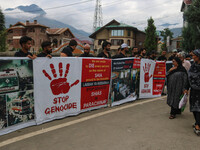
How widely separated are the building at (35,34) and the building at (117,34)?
10.5 m

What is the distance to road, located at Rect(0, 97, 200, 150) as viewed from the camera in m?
3.21

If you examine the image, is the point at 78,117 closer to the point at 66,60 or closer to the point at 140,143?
the point at 66,60

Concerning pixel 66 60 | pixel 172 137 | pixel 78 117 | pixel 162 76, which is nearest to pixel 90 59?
pixel 66 60

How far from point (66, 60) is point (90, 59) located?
774 mm

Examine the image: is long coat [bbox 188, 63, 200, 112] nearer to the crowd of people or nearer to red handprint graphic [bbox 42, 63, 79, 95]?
the crowd of people

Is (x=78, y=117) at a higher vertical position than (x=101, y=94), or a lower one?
lower

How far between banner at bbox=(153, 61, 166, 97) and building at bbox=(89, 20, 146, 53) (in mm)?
43713

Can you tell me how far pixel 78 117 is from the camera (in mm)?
4660

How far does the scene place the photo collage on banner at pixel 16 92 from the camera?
3522 millimetres

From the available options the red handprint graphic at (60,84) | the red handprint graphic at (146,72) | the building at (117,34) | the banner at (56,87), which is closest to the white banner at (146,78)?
the red handprint graphic at (146,72)

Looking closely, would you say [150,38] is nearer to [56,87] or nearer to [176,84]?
[176,84]

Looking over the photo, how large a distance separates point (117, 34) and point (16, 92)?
49.4m

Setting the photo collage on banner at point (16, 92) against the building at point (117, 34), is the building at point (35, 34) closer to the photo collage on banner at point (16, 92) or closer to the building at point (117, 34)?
the building at point (117, 34)

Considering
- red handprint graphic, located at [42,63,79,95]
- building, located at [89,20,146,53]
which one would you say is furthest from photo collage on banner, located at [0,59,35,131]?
building, located at [89,20,146,53]
